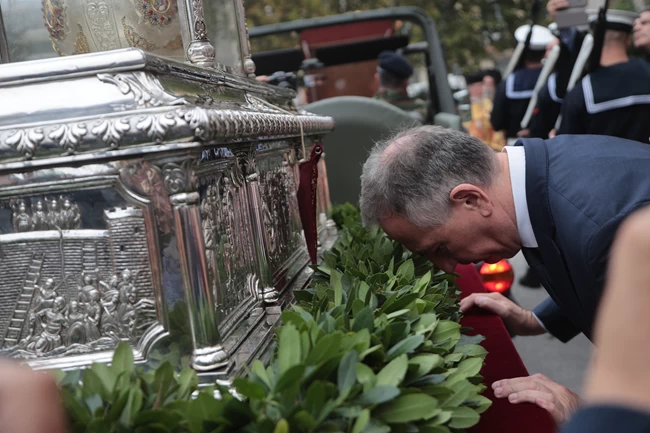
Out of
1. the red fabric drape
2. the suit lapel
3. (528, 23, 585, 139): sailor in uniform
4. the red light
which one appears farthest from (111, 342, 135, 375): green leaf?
(528, 23, 585, 139): sailor in uniform

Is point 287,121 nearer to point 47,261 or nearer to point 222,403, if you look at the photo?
point 47,261

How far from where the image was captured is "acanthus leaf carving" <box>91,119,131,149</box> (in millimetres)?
A: 1362

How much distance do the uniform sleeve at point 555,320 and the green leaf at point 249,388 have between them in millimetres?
1756

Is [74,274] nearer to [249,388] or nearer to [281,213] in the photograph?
[249,388]

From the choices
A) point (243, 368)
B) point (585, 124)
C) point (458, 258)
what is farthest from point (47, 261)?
point (585, 124)

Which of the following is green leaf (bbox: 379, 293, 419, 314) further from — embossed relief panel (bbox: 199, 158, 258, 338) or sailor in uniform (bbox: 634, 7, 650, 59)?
sailor in uniform (bbox: 634, 7, 650, 59)

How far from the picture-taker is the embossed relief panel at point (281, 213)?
86.2 inches

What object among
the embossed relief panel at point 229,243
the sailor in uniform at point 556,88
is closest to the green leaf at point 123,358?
the embossed relief panel at point 229,243

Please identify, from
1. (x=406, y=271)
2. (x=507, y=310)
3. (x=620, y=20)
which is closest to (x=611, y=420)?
(x=406, y=271)

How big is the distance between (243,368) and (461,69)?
1989 centimetres

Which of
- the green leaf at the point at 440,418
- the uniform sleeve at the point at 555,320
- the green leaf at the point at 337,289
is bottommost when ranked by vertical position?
the uniform sleeve at the point at 555,320

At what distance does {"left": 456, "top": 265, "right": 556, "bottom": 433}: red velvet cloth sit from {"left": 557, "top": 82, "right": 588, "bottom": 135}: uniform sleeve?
9.12ft

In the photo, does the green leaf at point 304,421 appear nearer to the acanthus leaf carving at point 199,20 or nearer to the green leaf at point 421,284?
the green leaf at point 421,284

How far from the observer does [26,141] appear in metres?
1.39
